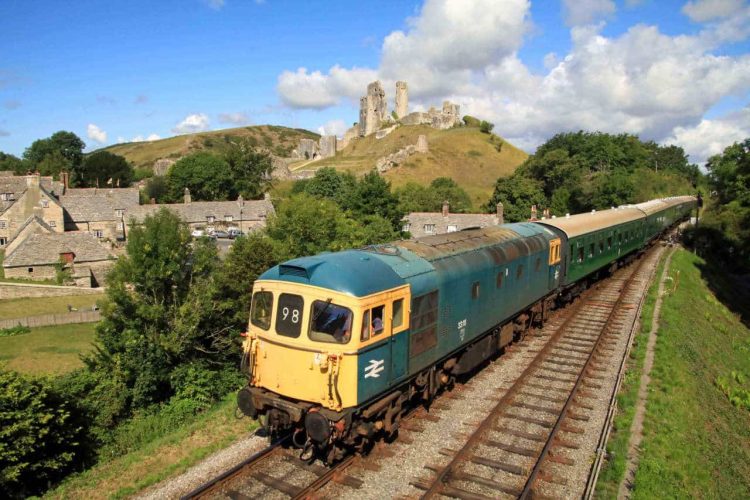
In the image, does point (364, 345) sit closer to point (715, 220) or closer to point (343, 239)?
point (343, 239)

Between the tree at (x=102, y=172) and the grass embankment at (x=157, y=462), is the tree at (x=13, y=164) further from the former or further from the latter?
the grass embankment at (x=157, y=462)

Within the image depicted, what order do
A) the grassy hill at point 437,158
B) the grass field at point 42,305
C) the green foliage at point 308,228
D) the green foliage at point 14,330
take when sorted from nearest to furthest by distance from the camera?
the green foliage at point 308,228 < the green foliage at point 14,330 < the grass field at point 42,305 < the grassy hill at point 437,158

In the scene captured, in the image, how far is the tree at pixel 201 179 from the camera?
280ft

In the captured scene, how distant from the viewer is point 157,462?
35.9 ft

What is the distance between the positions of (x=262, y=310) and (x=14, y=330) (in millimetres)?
29874

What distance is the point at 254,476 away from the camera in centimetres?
947

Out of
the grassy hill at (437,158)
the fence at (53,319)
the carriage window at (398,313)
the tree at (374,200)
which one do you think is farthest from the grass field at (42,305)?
the grassy hill at (437,158)

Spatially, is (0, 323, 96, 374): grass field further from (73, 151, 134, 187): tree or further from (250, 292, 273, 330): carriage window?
(73, 151, 134, 187): tree

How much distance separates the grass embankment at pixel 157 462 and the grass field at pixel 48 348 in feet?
45.9

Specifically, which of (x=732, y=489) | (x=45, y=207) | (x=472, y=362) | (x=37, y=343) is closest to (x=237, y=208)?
(x=45, y=207)

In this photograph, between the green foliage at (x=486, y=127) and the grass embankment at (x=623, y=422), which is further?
the green foliage at (x=486, y=127)

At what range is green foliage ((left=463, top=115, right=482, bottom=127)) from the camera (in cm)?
15335

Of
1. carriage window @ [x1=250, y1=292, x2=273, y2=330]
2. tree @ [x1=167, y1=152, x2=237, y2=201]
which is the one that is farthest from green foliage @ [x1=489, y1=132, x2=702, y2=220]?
carriage window @ [x1=250, y1=292, x2=273, y2=330]

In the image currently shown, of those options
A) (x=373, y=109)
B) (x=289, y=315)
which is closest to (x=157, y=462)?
(x=289, y=315)
